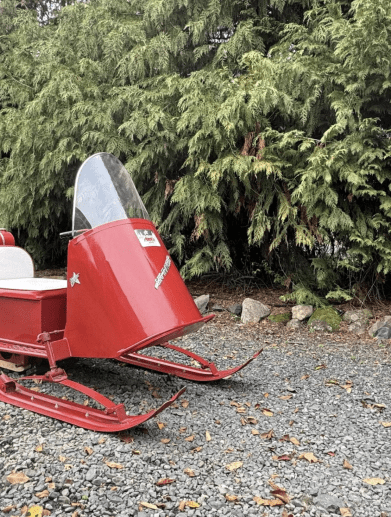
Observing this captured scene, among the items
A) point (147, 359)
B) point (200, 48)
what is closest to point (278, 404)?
point (147, 359)

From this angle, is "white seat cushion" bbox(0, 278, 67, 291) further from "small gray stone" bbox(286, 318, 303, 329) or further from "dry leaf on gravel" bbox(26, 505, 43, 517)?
"small gray stone" bbox(286, 318, 303, 329)

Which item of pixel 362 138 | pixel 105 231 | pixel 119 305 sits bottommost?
pixel 119 305

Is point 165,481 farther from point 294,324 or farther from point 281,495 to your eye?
point 294,324

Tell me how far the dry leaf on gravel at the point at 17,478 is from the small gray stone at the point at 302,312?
3.54m

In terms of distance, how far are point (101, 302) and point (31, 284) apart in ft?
3.23

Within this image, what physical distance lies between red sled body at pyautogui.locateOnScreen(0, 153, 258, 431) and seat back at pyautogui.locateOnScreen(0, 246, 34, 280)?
2.32 feet

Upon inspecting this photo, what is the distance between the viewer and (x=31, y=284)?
365 cm

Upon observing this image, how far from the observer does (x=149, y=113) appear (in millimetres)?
5387

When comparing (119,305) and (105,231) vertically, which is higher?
(105,231)

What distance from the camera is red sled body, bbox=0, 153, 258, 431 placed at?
286cm

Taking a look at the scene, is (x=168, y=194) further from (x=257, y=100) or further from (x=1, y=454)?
(x=1, y=454)

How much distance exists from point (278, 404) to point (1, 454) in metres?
1.79

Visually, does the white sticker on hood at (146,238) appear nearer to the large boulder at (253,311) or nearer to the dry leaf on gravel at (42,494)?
the dry leaf on gravel at (42,494)

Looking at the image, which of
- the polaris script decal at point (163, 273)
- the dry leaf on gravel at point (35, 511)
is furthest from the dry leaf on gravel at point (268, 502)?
the polaris script decal at point (163, 273)
